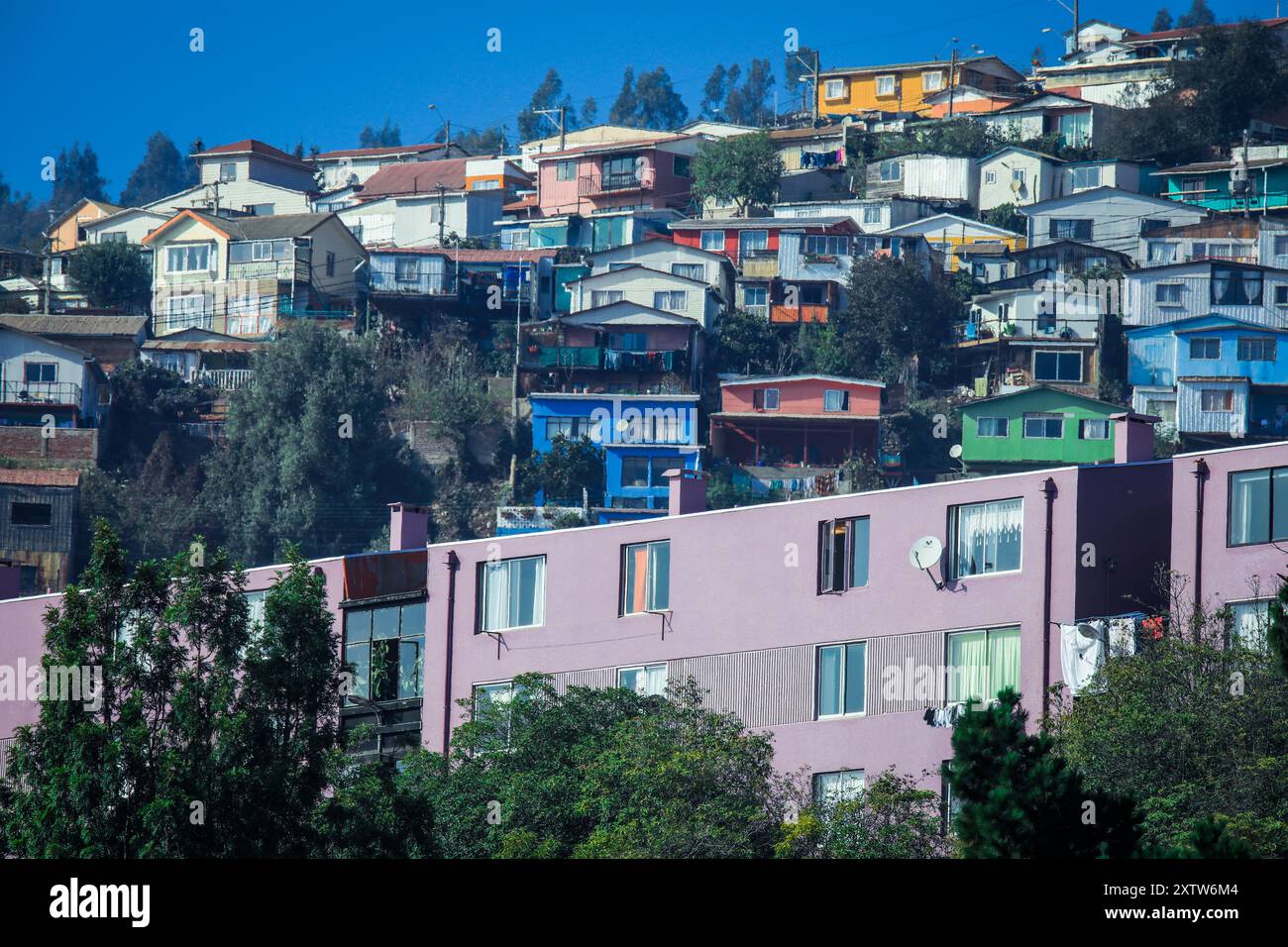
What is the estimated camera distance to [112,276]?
3246 inches

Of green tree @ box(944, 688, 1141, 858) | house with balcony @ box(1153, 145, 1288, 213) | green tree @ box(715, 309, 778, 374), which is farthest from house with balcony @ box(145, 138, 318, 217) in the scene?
green tree @ box(944, 688, 1141, 858)

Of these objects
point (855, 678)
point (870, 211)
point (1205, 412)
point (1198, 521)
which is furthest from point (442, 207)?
point (1198, 521)

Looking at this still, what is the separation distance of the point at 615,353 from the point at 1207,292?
20.8 metres

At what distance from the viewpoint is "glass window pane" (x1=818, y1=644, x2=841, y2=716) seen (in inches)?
1224

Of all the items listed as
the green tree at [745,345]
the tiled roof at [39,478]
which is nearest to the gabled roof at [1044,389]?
the green tree at [745,345]

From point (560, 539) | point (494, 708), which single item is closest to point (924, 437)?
point (560, 539)

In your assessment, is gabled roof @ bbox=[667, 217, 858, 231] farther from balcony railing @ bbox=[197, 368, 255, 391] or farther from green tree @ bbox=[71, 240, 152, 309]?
green tree @ bbox=[71, 240, 152, 309]

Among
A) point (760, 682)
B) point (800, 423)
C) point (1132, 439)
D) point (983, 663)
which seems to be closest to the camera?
point (983, 663)

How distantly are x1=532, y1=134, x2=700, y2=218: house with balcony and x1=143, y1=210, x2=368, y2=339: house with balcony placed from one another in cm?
1233

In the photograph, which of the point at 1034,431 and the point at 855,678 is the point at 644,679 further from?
the point at 1034,431

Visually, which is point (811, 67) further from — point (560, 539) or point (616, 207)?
point (560, 539)

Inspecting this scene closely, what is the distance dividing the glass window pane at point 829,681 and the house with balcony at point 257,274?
48320mm

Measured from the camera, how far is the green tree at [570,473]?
6369 centimetres
